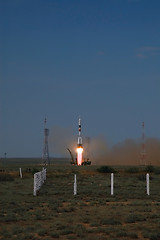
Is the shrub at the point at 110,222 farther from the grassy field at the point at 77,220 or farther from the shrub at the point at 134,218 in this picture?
the shrub at the point at 134,218

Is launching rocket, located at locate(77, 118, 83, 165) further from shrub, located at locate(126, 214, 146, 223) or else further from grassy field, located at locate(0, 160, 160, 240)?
shrub, located at locate(126, 214, 146, 223)

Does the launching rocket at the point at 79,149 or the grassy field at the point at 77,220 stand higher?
the launching rocket at the point at 79,149

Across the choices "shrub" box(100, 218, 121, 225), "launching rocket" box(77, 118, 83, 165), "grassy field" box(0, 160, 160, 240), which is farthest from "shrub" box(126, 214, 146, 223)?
"launching rocket" box(77, 118, 83, 165)

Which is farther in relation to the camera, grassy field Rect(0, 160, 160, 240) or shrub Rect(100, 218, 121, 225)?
shrub Rect(100, 218, 121, 225)

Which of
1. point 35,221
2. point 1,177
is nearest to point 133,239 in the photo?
point 35,221

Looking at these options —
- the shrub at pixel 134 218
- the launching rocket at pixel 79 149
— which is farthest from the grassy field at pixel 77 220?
the launching rocket at pixel 79 149

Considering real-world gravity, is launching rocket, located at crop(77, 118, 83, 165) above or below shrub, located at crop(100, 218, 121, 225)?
above

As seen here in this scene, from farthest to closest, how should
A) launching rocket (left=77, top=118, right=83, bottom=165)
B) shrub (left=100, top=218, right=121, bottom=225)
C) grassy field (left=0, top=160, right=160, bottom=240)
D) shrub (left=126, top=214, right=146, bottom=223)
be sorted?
launching rocket (left=77, top=118, right=83, bottom=165) < shrub (left=126, top=214, right=146, bottom=223) < shrub (left=100, top=218, right=121, bottom=225) < grassy field (left=0, top=160, right=160, bottom=240)

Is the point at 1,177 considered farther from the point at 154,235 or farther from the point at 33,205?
the point at 154,235

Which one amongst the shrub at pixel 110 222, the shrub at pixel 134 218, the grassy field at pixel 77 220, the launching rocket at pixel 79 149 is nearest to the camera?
the grassy field at pixel 77 220

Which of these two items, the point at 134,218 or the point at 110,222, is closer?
the point at 110,222

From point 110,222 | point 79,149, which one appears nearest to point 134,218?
point 110,222

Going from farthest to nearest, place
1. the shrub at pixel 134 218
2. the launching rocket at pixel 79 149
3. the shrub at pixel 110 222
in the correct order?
the launching rocket at pixel 79 149
the shrub at pixel 134 218
the shrub at pixel 110 222

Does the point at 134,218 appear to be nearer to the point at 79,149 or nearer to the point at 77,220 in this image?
the point at 77,220
